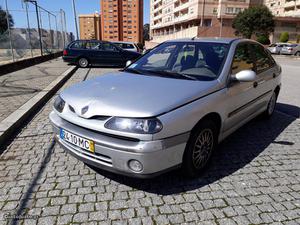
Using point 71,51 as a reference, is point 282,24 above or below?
above

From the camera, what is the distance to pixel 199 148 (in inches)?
121

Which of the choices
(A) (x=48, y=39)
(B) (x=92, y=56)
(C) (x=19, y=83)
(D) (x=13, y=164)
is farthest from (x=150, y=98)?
(A) (x=48, y=39)

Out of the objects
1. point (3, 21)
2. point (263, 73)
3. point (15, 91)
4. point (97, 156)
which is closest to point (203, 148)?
point (97, 156)

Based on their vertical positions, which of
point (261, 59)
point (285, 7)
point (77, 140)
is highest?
point (285, 7)

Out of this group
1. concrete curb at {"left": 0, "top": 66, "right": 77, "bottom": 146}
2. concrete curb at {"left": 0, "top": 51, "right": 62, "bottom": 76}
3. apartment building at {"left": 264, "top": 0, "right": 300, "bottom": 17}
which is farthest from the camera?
apartment building at {"left": 264, "top": 0, "right": 300, "bottom": 17}

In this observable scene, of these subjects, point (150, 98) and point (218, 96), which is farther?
point (218, 96)

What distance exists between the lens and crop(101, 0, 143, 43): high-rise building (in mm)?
96438

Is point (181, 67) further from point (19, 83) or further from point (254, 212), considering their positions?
point (19, 83)

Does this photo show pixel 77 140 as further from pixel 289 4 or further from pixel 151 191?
pixel 289 4

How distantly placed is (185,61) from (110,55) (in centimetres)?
1193

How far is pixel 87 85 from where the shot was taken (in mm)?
3389

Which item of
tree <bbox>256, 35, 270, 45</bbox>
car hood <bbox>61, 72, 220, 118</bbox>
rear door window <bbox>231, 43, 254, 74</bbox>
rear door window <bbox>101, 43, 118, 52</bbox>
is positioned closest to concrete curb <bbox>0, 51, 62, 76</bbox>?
rear door window <bbox>101, 43, 118, 52</bbox>

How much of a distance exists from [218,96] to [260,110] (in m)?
1.99

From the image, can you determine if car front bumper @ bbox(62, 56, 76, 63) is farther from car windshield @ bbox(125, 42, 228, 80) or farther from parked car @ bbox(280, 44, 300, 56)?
parked car @ bbox(280, 44, 300, 56)
